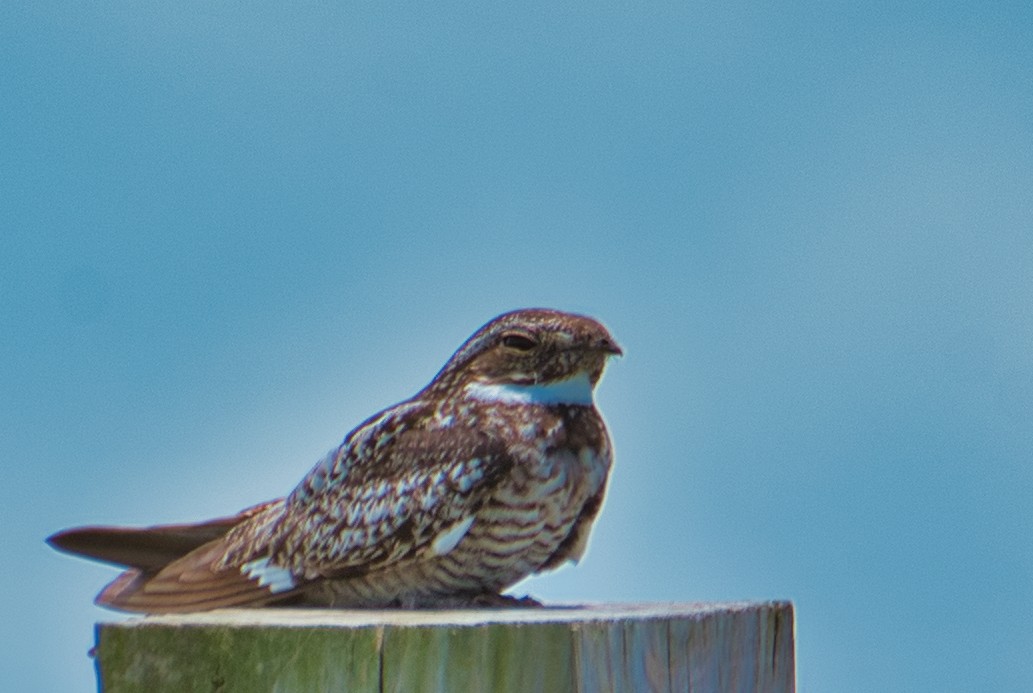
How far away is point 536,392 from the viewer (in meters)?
4.29

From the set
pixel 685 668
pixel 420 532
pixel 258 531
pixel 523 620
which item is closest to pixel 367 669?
pixel 523 620

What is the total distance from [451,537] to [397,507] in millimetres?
208

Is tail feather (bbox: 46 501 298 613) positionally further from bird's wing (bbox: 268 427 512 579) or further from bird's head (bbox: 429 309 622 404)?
bird's head (bbox: 429 309 622 404)

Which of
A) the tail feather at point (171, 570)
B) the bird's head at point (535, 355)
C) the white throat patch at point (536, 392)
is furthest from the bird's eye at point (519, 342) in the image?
the tail feather at point (171, 570)

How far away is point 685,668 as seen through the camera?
293 centimetres

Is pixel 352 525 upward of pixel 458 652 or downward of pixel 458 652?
upward

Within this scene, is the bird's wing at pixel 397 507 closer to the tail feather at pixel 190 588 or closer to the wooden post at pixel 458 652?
the tail feather at pixel 190 588

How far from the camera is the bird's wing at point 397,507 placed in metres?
3.92

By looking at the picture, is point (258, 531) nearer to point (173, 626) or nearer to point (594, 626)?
point (173, 626)

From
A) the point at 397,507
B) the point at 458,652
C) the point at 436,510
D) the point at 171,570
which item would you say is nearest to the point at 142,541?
the point at 171,570

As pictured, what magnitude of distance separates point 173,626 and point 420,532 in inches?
40.6

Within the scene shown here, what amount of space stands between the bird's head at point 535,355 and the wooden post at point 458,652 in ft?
3.95

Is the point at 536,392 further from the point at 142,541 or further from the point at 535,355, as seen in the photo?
the point at 142,541

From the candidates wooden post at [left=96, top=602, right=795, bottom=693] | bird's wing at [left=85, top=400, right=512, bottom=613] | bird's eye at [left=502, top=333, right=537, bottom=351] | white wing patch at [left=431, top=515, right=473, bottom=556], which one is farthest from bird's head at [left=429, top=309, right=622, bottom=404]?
wooden post at [left=96, top=602, right=795, bottom=693]
